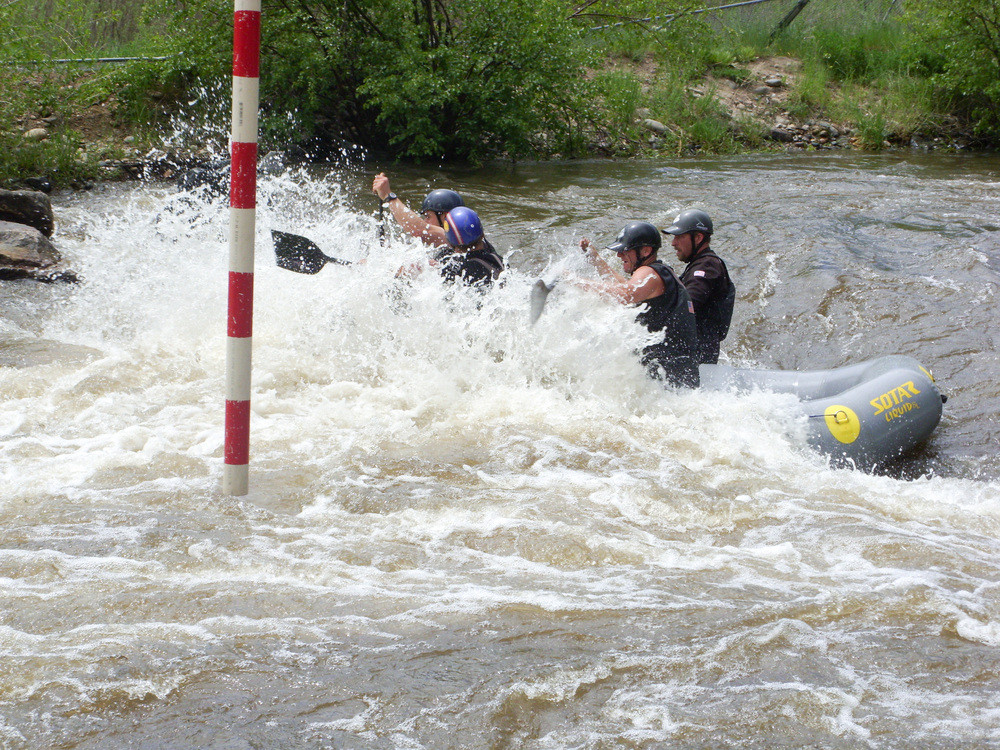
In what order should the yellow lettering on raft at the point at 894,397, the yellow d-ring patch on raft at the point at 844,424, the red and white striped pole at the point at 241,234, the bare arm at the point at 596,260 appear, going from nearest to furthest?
the red and white striped pole at the point at 241,234, the yellow d-ring patch on raft at the point at 844,424, the yellow lettering on raft at the point at 894,397, the bare arm at the point at 596,260

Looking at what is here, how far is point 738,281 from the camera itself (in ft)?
25.9

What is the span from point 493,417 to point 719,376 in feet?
4.96

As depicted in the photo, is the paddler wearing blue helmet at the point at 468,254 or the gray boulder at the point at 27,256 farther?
the gray boulder at the point at 27,256

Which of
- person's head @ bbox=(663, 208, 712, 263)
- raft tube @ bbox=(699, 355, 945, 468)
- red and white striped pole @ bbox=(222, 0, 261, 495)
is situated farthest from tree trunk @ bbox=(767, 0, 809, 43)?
red and white striped pole @ bbox=(222, 0, 261, 495)

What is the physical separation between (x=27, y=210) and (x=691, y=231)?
610 centimetres

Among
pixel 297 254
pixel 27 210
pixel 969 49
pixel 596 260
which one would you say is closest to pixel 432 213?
pixel 297 254

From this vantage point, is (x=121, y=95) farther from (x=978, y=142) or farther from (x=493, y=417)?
(x=978, y=142)

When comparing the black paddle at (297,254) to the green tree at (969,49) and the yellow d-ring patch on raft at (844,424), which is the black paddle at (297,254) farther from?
the green tree at (969,49)

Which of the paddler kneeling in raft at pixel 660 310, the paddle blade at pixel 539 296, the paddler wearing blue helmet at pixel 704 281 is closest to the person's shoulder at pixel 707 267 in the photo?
the paddler wearing blue helmet at pixel 704 281

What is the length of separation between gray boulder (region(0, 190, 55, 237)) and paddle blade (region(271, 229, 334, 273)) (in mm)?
3281

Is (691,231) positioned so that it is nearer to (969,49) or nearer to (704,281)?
(704,281)

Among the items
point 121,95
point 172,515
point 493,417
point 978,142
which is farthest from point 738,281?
point 978,142

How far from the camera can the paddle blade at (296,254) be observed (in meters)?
6.30

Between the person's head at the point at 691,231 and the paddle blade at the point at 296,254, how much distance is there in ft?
8.12
